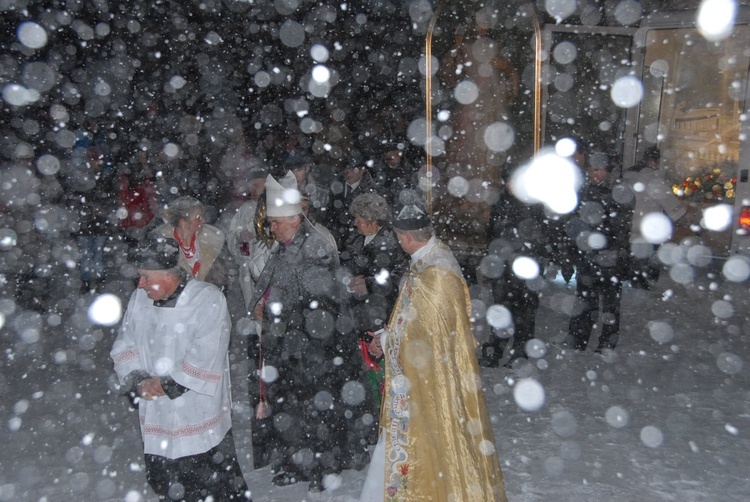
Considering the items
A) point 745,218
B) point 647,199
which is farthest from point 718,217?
point 647,199

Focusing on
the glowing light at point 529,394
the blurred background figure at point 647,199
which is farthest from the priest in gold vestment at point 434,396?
the blurred background figure at point 647,199

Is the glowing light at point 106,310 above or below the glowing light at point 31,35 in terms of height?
below

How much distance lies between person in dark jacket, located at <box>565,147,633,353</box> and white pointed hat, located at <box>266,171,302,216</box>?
3198 millimetres

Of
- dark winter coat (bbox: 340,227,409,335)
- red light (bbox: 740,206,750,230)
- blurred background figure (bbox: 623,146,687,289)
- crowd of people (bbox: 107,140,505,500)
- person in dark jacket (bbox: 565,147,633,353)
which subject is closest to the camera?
crowd of people (bbox: 107,140,505,500)

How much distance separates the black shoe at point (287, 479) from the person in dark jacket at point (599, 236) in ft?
11.3

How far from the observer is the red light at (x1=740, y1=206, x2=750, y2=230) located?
34.5 feet

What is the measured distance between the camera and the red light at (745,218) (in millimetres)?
10523

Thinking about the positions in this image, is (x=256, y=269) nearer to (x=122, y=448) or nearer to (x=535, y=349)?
(x=122, y=448)

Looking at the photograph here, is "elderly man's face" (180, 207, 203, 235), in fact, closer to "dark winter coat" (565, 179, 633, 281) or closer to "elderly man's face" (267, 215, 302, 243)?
"elderly man's face" (267, 215, 302, 243)

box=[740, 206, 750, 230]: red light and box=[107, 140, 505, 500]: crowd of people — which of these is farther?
box=[740, 206, 750, 230]: red light

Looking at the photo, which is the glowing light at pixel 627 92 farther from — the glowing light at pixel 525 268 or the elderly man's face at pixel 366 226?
the elderly man's face at pixel 366 226

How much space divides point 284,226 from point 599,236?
342cm

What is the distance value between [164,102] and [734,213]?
9.55 meters

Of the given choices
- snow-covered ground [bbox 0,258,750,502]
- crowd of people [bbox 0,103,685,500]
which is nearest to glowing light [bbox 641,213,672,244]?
snow-covered ground [bbox 0,258,750,502]
